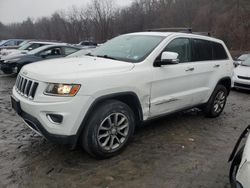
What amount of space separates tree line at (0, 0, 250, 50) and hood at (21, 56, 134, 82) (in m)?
29.0

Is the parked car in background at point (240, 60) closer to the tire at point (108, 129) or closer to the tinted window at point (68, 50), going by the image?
the tinted window at point (68, 50)

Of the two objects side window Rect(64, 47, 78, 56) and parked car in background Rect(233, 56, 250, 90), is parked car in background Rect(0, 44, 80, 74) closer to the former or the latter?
side window Rect(64, 47, 78, 56)

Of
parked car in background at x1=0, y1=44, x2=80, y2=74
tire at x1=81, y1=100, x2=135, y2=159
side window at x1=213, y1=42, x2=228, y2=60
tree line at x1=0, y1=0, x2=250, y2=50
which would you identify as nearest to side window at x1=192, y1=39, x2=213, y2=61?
side window at x1=213, y1=42, x2=228, y2=60

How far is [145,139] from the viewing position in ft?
13.8

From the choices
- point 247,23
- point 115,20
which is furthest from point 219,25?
point 115,20

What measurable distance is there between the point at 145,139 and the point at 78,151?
115cm

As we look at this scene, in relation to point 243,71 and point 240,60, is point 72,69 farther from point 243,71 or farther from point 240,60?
point 240,60

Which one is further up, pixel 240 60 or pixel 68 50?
A: pixel 68 50

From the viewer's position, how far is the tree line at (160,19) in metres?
31.8

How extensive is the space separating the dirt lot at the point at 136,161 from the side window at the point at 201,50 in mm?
1347

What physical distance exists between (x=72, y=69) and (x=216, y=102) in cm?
355

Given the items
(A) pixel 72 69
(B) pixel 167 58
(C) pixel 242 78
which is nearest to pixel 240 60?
(C) pixel 242 78

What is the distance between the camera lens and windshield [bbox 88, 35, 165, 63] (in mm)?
3876

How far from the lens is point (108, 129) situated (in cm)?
339
